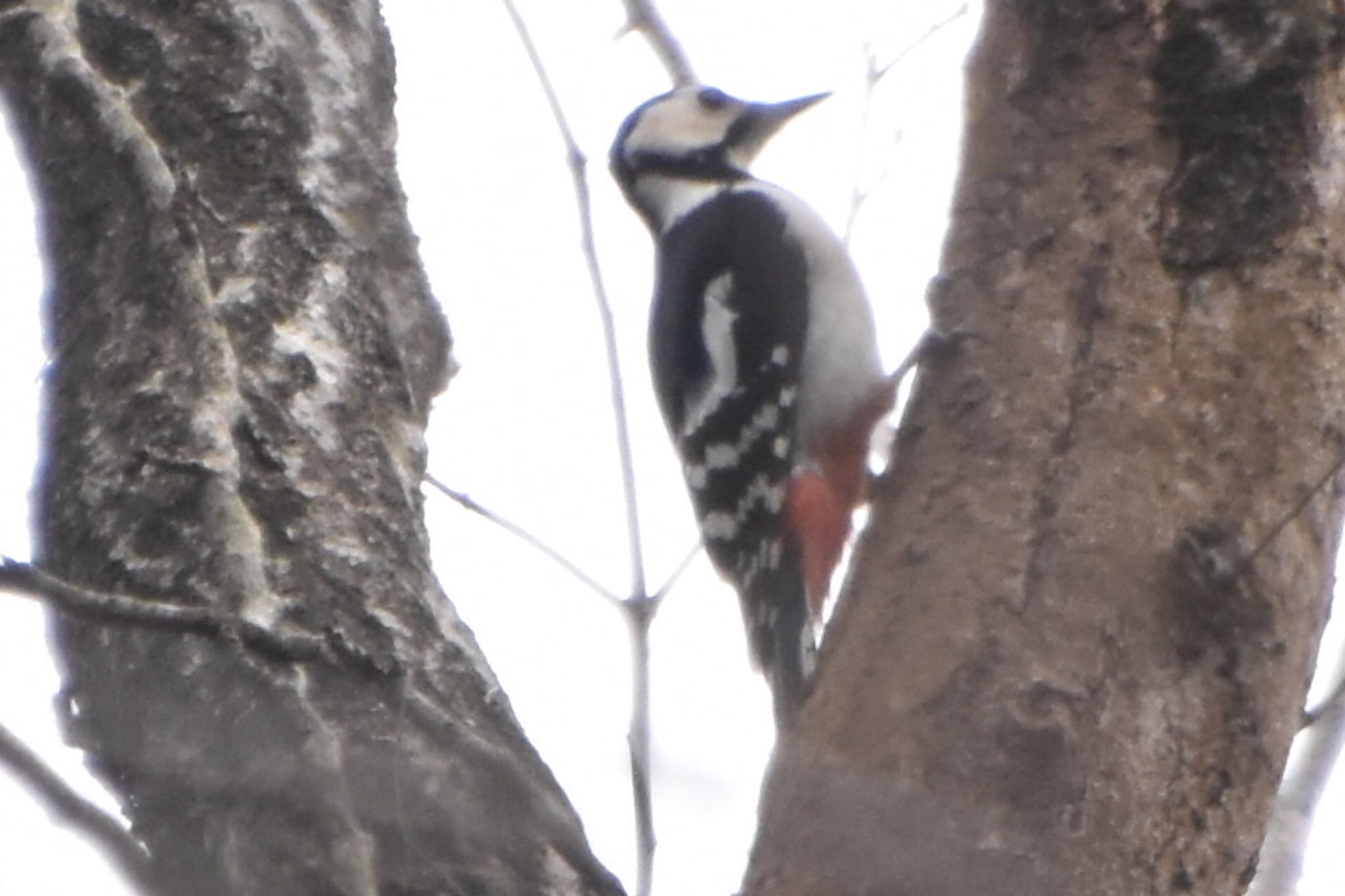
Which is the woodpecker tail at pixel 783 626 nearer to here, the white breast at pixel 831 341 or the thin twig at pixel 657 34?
the white breast at pixel 831 341

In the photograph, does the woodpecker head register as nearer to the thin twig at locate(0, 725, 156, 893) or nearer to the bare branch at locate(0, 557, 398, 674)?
the bare branch at locate(0, 557, 398, 674)

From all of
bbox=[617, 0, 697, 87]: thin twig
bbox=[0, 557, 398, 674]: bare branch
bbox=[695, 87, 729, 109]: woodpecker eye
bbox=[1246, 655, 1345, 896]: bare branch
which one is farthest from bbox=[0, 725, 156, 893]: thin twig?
bbox=[695, 87, 729, 109]: woodpecker eye

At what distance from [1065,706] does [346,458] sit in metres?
0.85

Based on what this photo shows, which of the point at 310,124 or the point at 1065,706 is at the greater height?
the point at 310,124

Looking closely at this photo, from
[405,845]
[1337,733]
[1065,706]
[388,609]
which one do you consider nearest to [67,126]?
[388,609]

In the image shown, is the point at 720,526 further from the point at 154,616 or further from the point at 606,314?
the point at 154,616

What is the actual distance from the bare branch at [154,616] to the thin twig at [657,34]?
2.08m

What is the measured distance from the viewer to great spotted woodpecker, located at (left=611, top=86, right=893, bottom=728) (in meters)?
3.79

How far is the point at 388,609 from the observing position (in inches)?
83.6

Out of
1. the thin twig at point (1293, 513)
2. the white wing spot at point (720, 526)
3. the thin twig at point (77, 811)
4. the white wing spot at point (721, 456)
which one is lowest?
the thin twig at point (77, 811)

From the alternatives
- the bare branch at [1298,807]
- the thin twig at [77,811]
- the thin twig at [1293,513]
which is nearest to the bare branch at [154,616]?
the thin twig at [77,811]

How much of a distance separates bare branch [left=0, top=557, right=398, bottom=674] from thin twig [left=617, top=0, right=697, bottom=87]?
208 cm

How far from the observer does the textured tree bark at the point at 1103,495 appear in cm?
196

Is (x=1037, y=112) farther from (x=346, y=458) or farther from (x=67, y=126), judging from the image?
(x=67, y=126)
